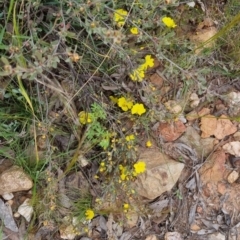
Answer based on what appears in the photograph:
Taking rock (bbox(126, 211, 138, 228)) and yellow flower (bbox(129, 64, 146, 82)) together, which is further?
rock (bbox(126, 211, 138, 228))

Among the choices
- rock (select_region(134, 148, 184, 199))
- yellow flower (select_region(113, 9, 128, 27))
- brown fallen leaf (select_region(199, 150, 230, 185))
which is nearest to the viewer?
yellow flower (select_region(113, 9, 128, 27))

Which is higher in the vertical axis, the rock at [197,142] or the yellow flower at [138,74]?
the yellow flower at [138,74]

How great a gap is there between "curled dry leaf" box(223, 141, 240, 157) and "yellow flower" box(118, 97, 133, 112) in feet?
A: 1.88

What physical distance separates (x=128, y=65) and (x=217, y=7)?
723 mm

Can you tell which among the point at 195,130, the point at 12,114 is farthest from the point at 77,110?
the point at 195,130

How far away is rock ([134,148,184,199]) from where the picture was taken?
7.84ft

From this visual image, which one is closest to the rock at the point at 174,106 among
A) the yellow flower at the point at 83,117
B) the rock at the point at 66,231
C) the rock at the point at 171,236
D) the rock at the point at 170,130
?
the rock at the point at 170,130

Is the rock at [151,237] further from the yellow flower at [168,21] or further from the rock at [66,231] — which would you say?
the yellow flower at [168,21]

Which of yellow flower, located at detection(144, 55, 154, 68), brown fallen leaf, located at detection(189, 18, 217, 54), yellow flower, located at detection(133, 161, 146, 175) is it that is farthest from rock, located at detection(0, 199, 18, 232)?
brown fallen leaf, located at detection(189, 18, 217, 54)

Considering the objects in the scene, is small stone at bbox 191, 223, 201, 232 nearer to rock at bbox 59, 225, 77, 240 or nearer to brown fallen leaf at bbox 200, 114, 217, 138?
brown fallen leaf at bbox 200, 114, 217, 138

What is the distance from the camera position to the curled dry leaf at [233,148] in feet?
8.20

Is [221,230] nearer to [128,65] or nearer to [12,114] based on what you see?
[128,65]

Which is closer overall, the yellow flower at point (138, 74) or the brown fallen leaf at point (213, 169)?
the yellow flower at point (138, 74)

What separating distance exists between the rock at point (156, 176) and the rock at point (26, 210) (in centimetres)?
53
